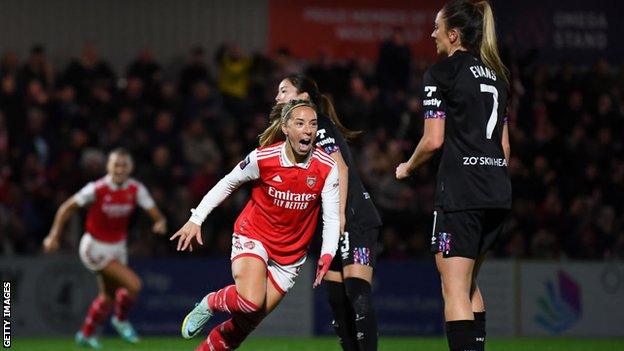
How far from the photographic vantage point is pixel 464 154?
22.4 ft

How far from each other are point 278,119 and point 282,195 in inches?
22.3

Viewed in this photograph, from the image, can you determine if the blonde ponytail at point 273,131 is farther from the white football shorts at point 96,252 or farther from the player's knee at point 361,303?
the white football shorts at point 96,252

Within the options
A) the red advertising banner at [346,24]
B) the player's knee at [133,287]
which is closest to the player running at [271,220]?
the player's knee at [133,287]

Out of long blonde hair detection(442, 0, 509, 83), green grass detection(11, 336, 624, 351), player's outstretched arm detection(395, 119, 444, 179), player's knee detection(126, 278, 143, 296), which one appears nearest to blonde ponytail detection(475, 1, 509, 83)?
long blonde hair detection(442, 0, 509, 83)

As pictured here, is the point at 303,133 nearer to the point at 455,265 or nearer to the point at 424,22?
the point at 455,265

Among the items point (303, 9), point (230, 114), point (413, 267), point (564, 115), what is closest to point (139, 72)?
point (230, 114)

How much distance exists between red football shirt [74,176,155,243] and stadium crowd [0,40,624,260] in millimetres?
1951

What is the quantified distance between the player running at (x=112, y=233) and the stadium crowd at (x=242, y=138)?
76.7 inches

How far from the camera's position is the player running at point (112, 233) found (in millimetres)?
13664

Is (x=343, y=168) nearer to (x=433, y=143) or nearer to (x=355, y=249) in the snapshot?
(x=355, y=249)

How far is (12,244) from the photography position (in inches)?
604

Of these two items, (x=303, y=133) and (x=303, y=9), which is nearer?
(x=303, y=133)

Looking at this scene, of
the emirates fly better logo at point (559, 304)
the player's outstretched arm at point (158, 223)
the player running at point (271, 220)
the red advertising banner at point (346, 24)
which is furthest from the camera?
the red advertising banner at point (346, 24)

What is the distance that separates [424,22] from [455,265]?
Result: 1435cm
